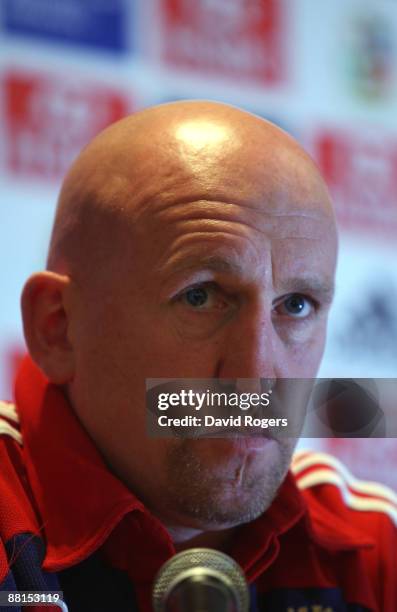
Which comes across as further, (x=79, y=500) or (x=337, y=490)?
(x=337, y=490)

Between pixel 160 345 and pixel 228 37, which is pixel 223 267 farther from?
pixel 228 37

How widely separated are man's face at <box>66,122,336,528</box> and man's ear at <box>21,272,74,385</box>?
35 millimetres

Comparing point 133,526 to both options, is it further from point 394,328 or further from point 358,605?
point 394,328

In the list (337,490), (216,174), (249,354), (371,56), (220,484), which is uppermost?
(371,56)

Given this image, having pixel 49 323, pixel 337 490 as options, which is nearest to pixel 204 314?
pixel 49 323

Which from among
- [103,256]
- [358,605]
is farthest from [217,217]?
[358,605]

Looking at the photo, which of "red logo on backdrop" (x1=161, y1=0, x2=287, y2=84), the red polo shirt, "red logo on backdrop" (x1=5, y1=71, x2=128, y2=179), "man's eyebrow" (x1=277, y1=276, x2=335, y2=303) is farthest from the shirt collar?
"red logo on backdrop" (x1=161, y1=0, x2=287, y2=84)

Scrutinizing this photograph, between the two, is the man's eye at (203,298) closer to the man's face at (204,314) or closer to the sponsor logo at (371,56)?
the man's face at (204,314)

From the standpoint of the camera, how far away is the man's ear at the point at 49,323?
1013mm

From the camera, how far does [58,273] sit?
1030 mm

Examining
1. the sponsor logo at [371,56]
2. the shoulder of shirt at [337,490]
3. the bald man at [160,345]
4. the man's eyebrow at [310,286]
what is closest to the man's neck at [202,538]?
the bald man at [160,345]

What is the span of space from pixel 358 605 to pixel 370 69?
4.66 ft

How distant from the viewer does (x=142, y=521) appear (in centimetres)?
91

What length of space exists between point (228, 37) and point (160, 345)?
1.25m
